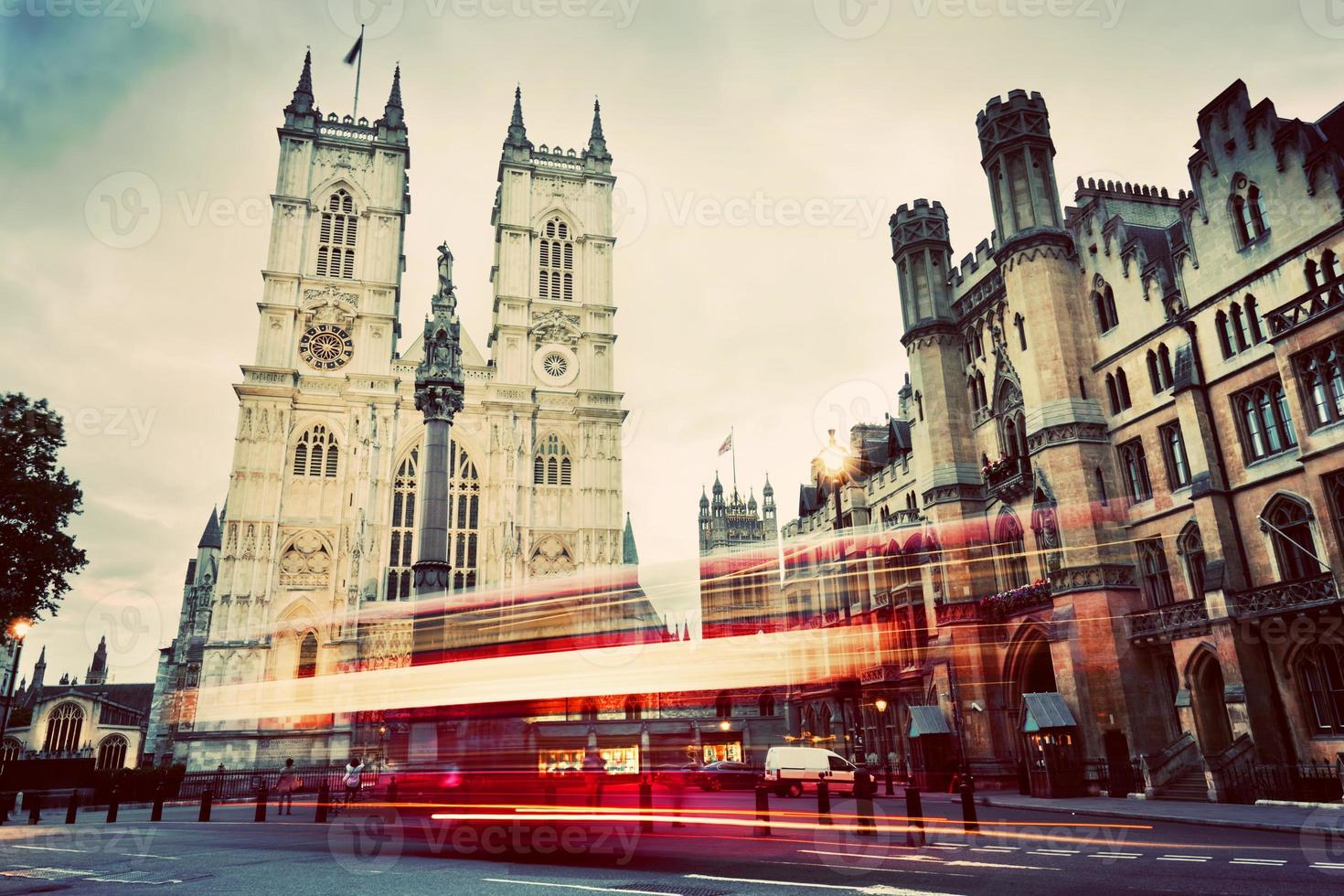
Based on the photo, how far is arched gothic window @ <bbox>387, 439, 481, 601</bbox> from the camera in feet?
174

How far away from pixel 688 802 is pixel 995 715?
1194 cm

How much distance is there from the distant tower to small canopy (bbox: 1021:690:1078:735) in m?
121

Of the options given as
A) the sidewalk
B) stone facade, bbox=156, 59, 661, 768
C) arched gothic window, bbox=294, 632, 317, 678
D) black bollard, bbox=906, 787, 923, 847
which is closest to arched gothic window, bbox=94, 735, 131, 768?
stone facade, bbox=156, 59, 661, 768

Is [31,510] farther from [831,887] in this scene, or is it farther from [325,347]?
[325,347]

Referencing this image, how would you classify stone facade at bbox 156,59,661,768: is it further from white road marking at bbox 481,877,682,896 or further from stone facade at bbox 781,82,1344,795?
white road marking at bbox 481,877,682,896

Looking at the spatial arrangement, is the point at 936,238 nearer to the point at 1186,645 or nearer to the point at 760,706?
the point at 1186,645

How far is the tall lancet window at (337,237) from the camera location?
2285 inches

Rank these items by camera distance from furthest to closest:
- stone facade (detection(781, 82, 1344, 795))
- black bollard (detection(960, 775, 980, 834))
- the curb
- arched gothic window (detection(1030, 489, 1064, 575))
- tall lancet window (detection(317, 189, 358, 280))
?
tall lancet window (detection(317, 189, 358, 280)), arched gothic window (detection(1030, 489, 1064, 575)), stone facade (detection(781, 82, 1344, 795)), black bollard (detection(960, 775, 980, 834)), the curb

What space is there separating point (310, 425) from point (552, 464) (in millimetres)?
16120

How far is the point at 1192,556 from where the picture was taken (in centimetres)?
2272

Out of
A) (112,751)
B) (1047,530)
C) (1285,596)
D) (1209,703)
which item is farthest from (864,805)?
(112,751)

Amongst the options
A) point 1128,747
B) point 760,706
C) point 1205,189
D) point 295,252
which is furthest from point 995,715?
point 295,252

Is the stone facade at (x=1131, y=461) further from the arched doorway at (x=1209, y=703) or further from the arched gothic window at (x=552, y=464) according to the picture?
the arched gothic window at (x=552, y=464)

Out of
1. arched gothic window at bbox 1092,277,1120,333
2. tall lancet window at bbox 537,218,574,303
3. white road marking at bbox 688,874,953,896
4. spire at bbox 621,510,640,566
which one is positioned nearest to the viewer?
white road marking at bbox 688,874,953,896
